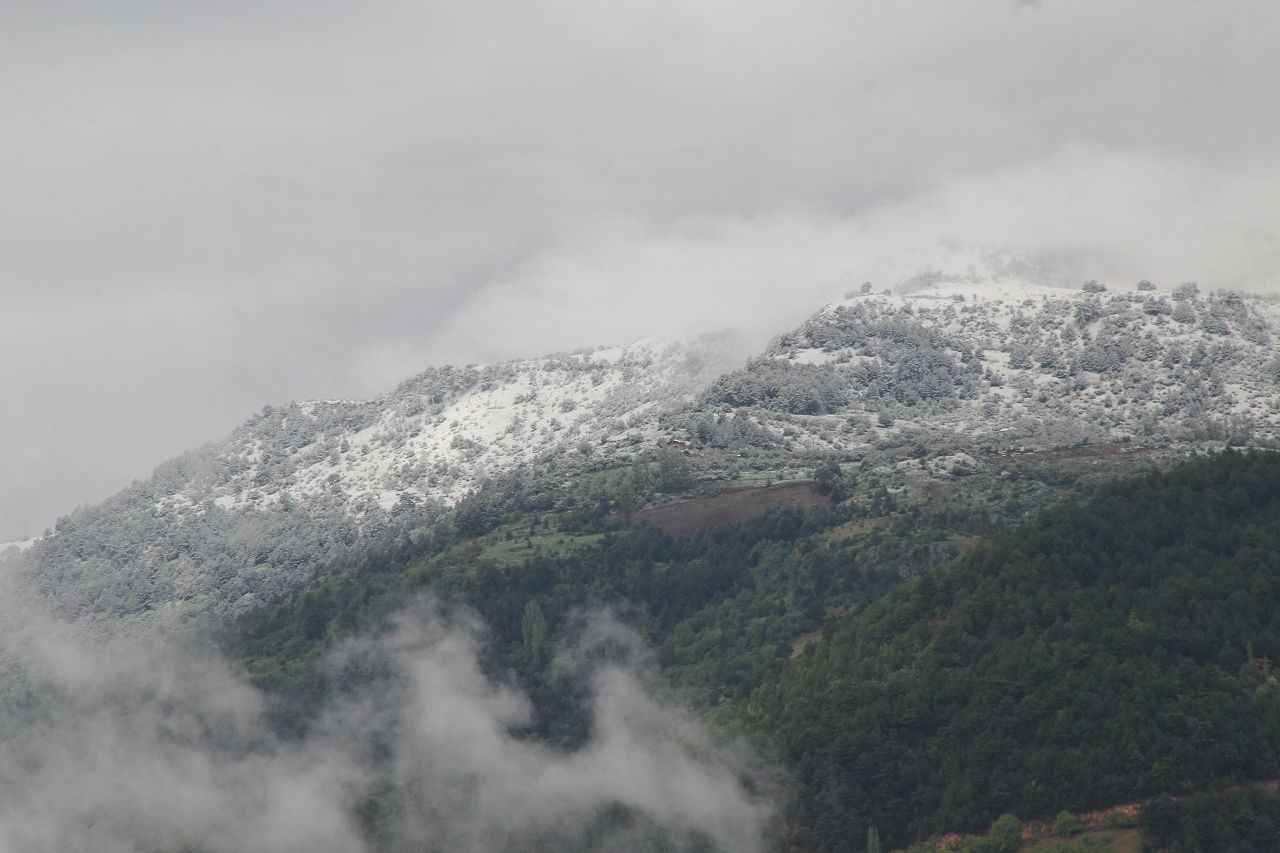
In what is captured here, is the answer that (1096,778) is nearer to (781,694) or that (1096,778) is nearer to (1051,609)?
(1051,609)

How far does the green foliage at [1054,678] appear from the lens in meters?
157

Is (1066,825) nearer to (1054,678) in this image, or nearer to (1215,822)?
(1215,822)

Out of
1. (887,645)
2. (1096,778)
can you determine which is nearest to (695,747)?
(887,645)

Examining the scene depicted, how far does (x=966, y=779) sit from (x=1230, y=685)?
25.8 m

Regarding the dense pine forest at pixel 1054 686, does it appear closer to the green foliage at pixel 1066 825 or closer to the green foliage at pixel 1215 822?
the green foliage at pixel 1215 822

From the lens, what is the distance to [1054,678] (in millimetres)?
169250

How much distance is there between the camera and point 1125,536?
191250mm

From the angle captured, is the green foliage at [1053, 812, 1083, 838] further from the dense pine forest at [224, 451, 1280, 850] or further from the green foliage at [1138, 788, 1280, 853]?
the green foliage at [1138, 788, 1280, 853]

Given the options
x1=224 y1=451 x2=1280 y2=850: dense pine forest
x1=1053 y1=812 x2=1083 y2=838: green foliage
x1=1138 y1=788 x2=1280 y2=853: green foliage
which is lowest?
x1=1138 y1=788 x2=1280 y2=853: green foliage

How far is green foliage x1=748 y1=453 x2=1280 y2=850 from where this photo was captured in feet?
Answer: 514

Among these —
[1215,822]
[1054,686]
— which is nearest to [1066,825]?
[1215,822]

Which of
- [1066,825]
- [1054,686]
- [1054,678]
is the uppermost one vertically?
[1054,678]

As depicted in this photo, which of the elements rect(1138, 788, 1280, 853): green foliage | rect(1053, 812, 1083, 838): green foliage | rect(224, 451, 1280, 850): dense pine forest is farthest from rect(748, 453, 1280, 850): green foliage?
rect(1138, 788, 1280, 853): green foliage

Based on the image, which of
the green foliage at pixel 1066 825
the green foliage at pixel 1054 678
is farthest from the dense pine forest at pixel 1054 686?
the green foliage at pixel 1066 825
